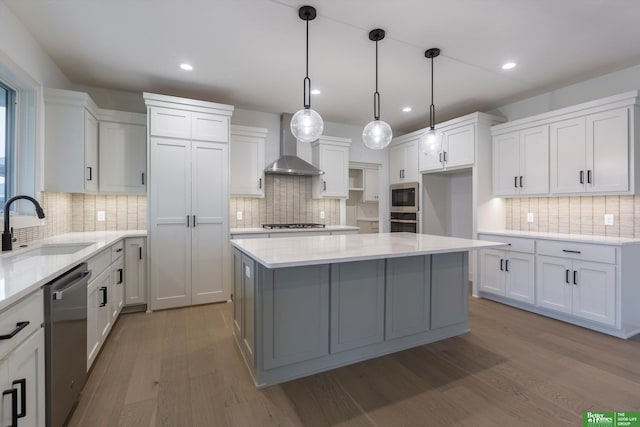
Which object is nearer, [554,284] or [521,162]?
[554,284]

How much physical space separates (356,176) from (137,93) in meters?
3.77

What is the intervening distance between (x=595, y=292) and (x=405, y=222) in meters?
2.72

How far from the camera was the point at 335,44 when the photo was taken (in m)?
2.77

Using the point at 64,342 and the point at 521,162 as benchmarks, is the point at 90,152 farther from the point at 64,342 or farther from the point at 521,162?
the point at 521,162

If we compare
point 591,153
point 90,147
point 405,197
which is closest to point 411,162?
point 405,197

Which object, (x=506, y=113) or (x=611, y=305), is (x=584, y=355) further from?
(x=506, y=113)

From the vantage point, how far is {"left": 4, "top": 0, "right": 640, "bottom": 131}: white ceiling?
2281 mm

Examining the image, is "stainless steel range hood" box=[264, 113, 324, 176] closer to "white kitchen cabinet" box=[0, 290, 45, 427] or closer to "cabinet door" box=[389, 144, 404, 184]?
"cabinet door" box=[389, 144, 404, 184]

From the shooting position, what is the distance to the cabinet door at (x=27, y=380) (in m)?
1.11

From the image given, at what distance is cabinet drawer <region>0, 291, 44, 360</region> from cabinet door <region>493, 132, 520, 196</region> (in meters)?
4.70

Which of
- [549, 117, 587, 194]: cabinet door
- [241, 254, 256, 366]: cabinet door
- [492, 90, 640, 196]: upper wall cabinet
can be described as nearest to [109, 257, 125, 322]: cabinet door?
[241, 254, 256, 366]: cabinet door

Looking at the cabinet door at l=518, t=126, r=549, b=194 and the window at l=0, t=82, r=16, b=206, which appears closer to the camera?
the window at l=0, t=82, r=16, b=206

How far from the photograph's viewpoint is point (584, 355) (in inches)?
97.9

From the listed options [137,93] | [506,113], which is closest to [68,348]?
[137,93]
